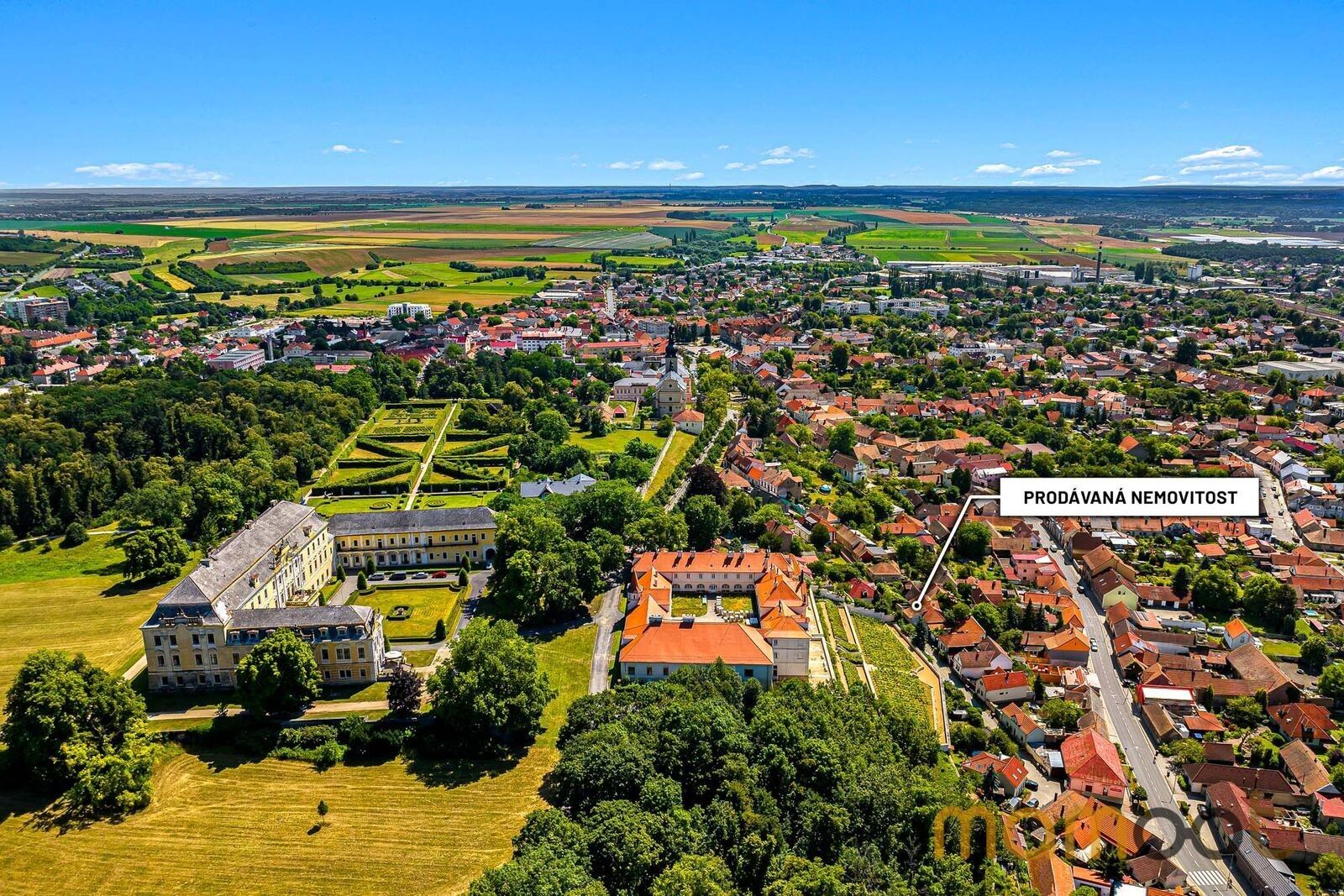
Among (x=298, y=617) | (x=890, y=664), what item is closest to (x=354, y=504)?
(x=298, y=617)

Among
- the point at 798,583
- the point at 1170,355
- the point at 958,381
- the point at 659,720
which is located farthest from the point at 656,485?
the point at 1170,355

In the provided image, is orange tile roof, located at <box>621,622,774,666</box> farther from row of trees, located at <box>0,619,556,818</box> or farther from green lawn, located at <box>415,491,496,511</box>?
green lawn, located at <box>415,491,496,511</box>

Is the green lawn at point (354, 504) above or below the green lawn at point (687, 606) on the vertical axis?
below

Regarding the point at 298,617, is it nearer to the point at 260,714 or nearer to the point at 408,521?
the point at 260,714

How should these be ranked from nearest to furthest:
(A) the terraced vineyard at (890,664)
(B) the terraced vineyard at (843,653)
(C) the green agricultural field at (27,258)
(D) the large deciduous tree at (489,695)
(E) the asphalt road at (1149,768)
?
(E) the asphalt road at (1149,768) < (D) the large deciduous tree at (489,695) < (A) the terraced vineyard at (890,664) < (B) the terraced vineyard at (843,653) < (C) the green agricultural field at (27,258)

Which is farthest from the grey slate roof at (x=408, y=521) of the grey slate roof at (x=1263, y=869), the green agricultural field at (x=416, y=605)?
the grey slate roof at (x=1263, y=869)

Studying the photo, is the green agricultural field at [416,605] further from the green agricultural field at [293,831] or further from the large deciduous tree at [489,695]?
the green agricultural field at [293,831]

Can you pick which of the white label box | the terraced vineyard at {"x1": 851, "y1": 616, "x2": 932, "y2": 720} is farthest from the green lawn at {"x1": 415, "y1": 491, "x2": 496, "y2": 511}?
the white label box
